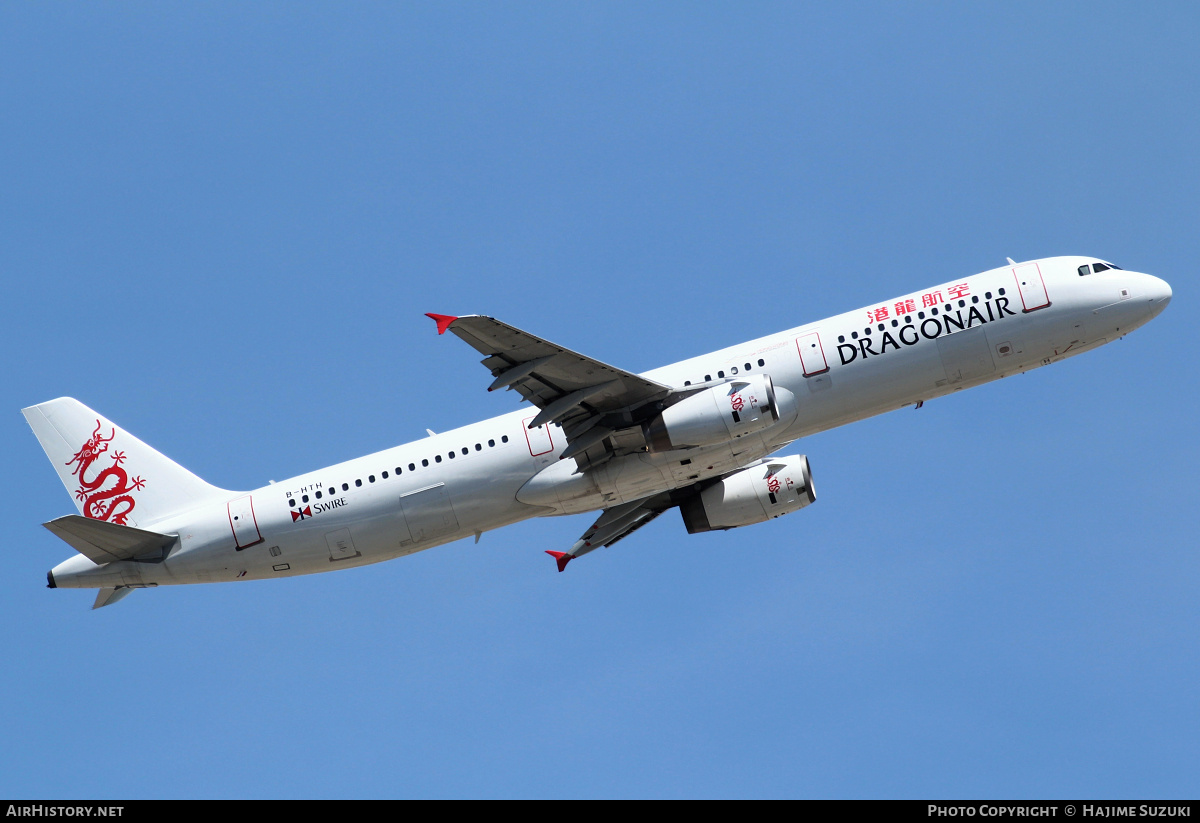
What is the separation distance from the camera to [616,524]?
4416cm

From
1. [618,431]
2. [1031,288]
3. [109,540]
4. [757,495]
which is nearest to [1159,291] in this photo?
[1031,288]

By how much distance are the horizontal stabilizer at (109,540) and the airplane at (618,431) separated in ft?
0.17

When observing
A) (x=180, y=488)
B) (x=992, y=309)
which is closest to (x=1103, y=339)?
(x=992, y=309)

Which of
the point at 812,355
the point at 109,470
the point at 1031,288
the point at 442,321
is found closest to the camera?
the point at 442,321

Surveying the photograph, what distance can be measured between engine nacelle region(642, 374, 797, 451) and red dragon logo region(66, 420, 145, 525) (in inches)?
747

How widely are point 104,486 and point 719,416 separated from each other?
2220cm

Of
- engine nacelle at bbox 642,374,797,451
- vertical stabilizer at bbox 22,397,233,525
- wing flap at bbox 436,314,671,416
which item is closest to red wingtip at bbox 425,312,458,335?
wing flap at bbox 436,314,671,416

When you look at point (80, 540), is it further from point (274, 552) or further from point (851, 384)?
point (851, 384)

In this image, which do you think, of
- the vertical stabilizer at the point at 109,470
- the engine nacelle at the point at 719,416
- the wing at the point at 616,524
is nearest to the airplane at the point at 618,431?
the engine nacelle at the point at 719,416

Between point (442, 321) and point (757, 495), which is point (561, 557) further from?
point (442, 321)

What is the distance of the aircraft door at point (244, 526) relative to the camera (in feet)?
130

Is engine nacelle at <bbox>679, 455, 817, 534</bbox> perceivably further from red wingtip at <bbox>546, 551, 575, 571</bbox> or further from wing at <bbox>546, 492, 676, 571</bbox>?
red wingtip at <bbox>546, 551, 575, 571</bbox>

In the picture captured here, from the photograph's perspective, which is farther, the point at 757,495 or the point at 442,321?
the point at 757,495

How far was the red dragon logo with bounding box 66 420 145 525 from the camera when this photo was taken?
137 feet
